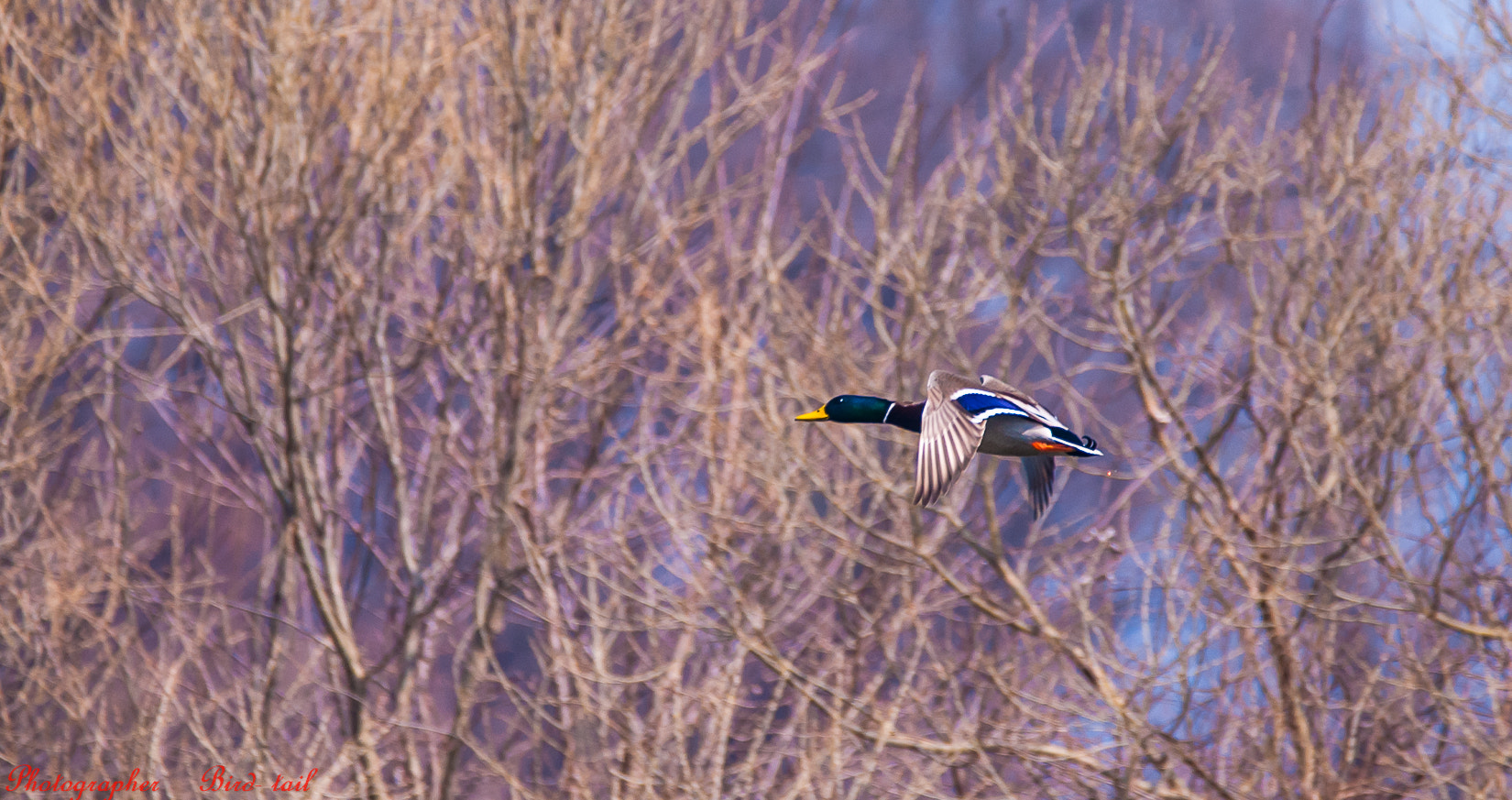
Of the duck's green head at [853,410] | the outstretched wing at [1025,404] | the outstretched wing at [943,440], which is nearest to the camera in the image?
the outstretched wing at [943,440]

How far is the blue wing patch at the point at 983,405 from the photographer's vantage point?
249cm

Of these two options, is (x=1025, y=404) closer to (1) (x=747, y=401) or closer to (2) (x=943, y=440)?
(2) (x=943, y=440)

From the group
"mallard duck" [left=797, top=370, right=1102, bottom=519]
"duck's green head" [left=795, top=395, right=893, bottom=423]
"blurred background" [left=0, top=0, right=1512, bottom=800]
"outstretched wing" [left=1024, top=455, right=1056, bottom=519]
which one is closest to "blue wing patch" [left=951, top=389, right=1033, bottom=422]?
"mallard duck" [left=797, top=370, right=1102, bottom=519]

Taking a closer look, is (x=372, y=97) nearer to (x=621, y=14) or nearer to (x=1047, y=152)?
(x=621, y=14)

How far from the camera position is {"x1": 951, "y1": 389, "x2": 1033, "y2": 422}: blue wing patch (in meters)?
2.49

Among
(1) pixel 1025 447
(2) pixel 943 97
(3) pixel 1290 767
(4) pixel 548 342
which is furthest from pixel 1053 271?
(1) pixel 1025 447

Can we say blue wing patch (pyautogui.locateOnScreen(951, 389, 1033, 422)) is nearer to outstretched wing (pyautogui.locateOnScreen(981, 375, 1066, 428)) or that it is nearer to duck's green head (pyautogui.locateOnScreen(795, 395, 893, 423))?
outstretched wing (pyautogui.locateOnScreen(981, 375, 1066, 428))

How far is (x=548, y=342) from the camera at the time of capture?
9742mm

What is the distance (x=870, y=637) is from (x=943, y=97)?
10.0 m

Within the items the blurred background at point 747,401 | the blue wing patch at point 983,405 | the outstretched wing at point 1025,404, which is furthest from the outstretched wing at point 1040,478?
the blurred background at point 747,401

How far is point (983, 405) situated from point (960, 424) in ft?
0.56

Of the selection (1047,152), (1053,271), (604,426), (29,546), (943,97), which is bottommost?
(29,546)

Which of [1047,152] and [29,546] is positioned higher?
[1047,152]

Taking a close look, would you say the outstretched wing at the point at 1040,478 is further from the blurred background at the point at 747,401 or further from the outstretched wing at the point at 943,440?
the blurred background at the point at 747,401
